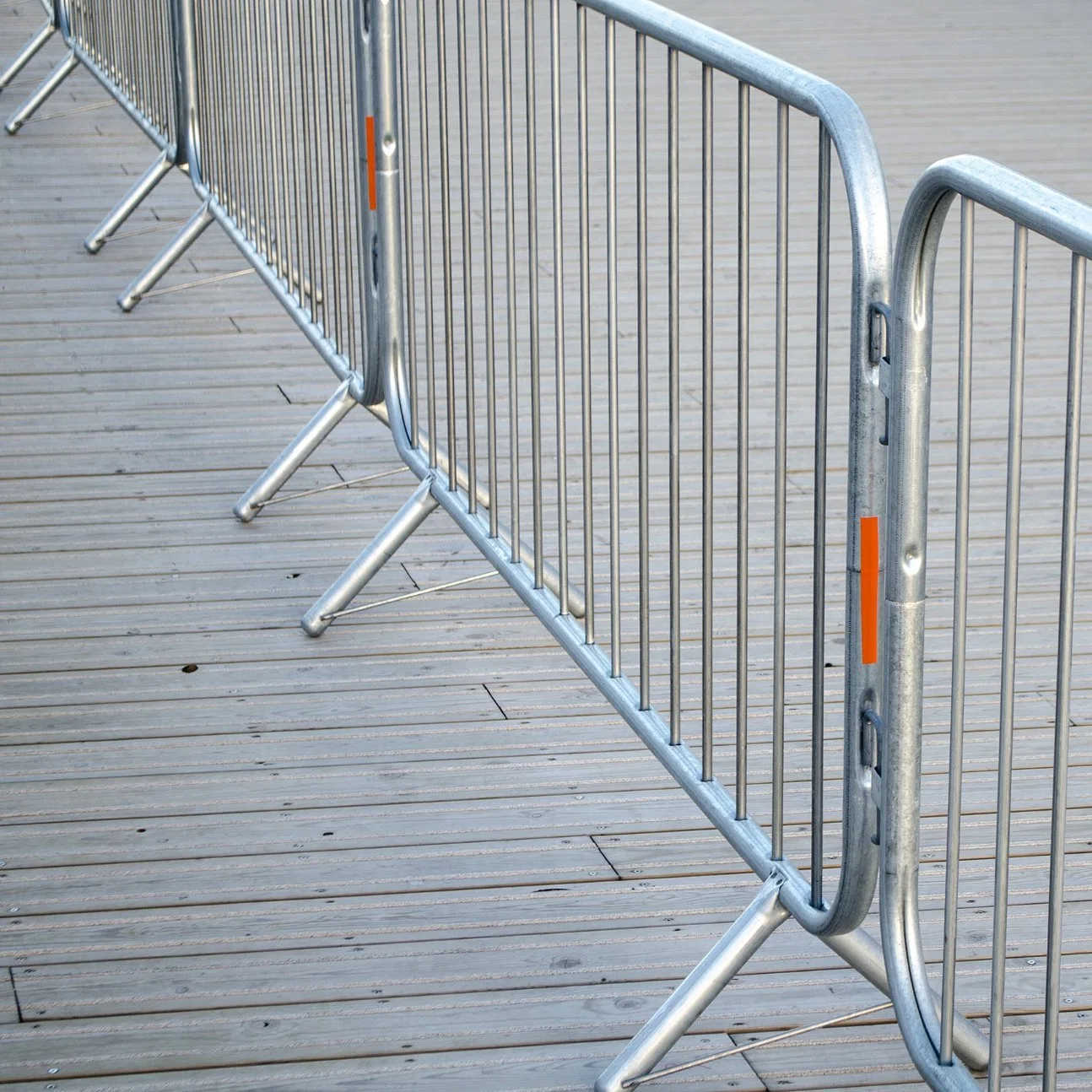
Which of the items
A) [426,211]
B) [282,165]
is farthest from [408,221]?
[282,165]

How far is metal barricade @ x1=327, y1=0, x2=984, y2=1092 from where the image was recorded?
71.6 inches

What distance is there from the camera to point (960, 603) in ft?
5.36

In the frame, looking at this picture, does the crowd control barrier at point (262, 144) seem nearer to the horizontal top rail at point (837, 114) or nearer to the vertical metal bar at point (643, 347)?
the vertical metal bar at point (643, 347)

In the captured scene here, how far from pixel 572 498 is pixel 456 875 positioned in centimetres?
145

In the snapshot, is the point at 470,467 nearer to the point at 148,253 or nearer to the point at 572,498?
the point at 572,498

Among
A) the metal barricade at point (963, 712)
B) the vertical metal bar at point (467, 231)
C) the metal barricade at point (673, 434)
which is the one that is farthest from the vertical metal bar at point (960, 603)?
the vertical metal bar at point (467, 231)

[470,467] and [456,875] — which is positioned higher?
[470,467]

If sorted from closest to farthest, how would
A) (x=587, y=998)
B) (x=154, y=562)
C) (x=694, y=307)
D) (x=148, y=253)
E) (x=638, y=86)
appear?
(x=638, y=86)
(x=587, y=998)
(x=154, y=562)
(x=694, y=307)
(x=148, y=253)

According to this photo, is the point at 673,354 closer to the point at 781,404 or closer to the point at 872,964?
the point at 781,404

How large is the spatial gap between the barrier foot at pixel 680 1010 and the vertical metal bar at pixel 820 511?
0.48 feet

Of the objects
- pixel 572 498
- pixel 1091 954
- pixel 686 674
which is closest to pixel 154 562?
pixel 572 498

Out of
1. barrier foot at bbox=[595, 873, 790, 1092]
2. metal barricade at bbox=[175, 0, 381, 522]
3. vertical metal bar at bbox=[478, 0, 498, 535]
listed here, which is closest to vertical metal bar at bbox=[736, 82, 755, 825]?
barrier foot at bbox=[595, 873, 790, 1092]

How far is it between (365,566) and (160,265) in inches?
84.2

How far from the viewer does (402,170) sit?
315 cm
